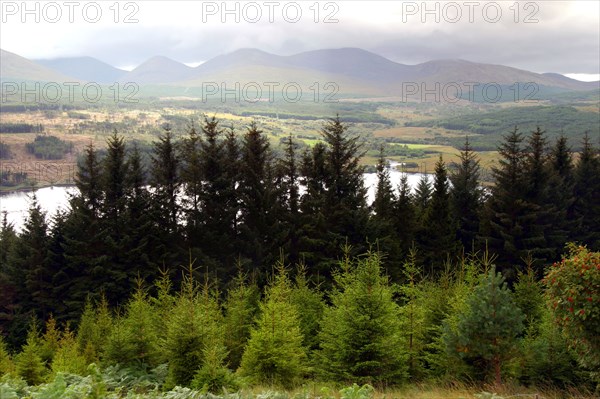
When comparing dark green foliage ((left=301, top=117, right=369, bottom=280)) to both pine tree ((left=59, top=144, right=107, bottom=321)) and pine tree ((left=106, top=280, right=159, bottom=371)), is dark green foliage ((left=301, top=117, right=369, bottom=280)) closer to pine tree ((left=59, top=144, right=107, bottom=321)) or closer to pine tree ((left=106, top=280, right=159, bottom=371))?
pine tree ((left=59, top=144, right=107, bottom=321))

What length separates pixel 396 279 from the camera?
32531 mm

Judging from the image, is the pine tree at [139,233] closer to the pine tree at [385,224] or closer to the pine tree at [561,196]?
the pine tree at [385,224]

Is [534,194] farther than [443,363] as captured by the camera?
Yes

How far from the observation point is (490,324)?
40.3 feet

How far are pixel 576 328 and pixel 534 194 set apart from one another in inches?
1141

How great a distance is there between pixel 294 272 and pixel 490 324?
19.8 meters

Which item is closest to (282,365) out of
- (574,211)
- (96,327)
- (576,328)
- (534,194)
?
(576,328)

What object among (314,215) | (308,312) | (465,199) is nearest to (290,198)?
(314,215)

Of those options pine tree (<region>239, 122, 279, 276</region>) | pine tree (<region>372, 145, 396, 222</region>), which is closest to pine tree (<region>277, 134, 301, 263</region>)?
pine tree (<region>239, 122, 279, 276</region>)

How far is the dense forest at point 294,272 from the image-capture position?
46.6ft

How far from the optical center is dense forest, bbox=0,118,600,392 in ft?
46.6

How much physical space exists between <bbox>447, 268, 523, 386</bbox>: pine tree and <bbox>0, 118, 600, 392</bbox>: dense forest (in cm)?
5

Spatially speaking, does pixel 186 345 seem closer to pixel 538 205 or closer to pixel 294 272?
pixel 294 272

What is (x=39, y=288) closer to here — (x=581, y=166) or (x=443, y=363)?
(x=443, y=363)
